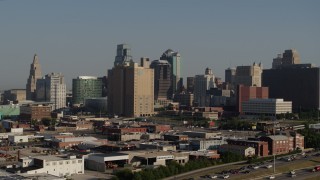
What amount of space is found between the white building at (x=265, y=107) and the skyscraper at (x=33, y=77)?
44.2m

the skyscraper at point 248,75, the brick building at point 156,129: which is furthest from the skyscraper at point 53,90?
the brick building at point 156,129

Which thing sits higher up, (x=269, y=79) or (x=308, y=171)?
(x=269, y=79)

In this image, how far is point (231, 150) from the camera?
1076 inches

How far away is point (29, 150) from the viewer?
30.3m

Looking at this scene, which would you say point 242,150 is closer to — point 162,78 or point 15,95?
point 162,78

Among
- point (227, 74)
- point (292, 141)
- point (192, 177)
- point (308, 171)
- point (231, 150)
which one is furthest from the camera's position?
point (227, 74)

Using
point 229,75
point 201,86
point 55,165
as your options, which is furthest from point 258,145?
point 229,75

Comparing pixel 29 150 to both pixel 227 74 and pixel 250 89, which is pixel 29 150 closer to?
pixel 250 89

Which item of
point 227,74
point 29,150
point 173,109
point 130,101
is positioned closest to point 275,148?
point 29,150

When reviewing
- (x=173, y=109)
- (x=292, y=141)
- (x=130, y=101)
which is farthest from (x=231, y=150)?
(x=173, y=109)

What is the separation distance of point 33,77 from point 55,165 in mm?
75130

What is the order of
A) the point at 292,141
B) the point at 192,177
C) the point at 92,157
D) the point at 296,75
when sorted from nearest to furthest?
1. the point at 192,177
2. the point at 92,157
3. the point at 292,141
4. the point at 296,75

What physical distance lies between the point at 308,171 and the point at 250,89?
44821 mm

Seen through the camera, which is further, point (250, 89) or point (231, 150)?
point (250, 89)
